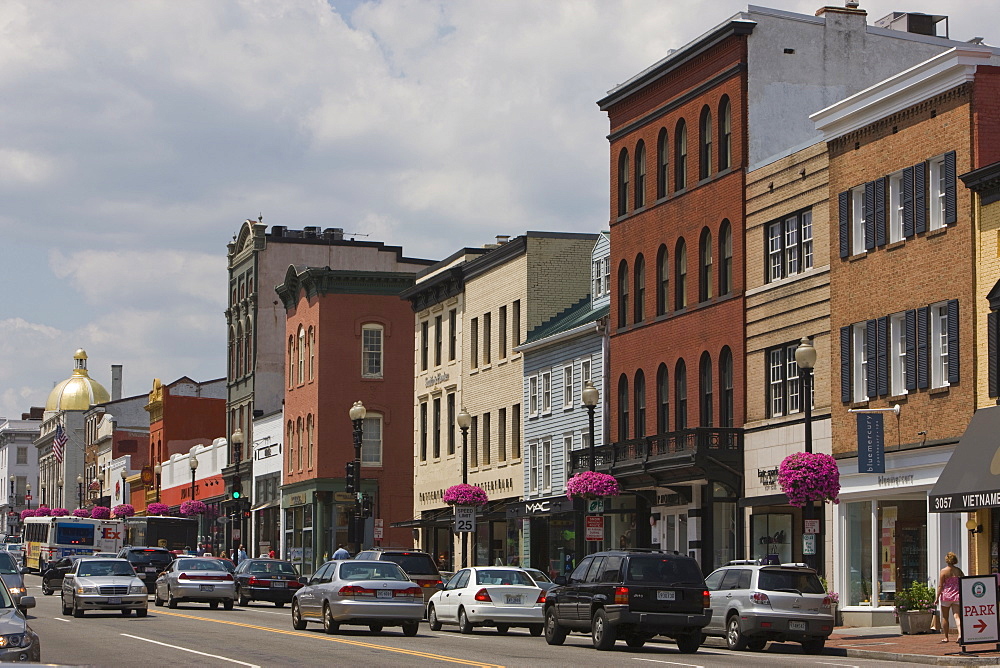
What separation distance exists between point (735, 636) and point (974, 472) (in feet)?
20.6

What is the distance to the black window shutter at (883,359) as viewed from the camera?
3744 cm

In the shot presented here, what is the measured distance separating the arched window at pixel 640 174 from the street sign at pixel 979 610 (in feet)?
85.1

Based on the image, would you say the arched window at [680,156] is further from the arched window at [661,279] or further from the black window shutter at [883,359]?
the black window shutter at [883,359]

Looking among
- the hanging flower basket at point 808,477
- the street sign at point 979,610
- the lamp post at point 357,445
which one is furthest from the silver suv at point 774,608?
the lamp post at point 357,445

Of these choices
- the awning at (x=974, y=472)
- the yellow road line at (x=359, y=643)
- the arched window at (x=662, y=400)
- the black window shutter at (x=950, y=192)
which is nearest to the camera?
the yellow road line at (x=359, y=643)

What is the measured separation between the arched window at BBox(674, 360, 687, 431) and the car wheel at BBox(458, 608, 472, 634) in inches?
589

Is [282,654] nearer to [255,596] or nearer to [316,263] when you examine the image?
[255,596]

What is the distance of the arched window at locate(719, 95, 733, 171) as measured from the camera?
1816 inches

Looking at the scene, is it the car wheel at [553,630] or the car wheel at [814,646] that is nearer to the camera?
the car wheel at [814,646]

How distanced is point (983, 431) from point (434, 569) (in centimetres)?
1457

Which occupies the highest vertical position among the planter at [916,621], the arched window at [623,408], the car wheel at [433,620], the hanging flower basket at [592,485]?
the arched window at [623,408]

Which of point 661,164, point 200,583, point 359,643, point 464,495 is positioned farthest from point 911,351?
point 464,495

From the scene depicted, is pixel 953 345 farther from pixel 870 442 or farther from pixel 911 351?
pixel 870 442

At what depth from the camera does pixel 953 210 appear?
115 feet
